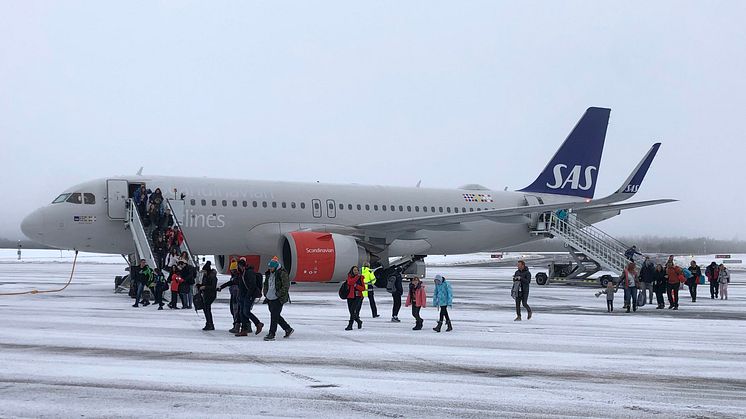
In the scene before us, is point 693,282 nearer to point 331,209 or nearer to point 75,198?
point 331,209

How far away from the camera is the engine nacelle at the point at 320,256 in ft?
83.1

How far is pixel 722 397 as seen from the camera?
9141 mm

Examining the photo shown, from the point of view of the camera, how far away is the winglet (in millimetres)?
30672

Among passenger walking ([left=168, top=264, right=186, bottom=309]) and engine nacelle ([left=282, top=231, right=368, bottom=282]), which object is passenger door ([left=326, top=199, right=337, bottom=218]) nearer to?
engine nacelle ([left=282, top=231, right=368, bottom=282])

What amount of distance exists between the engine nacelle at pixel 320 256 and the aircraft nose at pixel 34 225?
784cm

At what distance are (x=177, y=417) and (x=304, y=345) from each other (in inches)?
224

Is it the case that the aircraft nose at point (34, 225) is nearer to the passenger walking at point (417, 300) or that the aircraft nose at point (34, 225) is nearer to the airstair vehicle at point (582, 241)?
the passenger walking at point (417, 300)

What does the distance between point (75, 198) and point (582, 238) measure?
65.6ft

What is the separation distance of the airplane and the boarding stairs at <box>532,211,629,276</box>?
51 centimetres

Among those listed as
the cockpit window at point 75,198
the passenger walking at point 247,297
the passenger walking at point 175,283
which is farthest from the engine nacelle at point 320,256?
the passenger walking at point 247,297

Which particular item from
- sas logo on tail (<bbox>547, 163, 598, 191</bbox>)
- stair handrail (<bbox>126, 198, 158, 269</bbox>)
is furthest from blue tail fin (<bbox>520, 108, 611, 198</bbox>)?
stair handrail (<bbox>126, 198, 158, 269</bbox>)

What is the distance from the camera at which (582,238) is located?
111 ft

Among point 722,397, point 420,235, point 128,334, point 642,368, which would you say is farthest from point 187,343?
point 420,235

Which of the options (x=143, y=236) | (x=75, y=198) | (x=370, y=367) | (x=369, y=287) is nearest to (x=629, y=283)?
(x=369, y=287)
